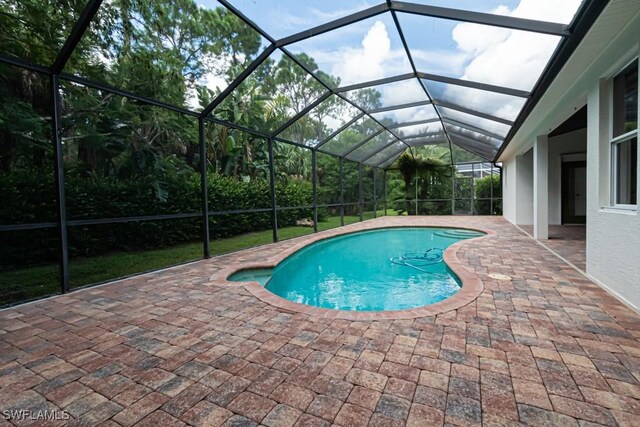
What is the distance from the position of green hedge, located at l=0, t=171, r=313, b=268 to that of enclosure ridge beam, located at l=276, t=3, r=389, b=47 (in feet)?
16.0

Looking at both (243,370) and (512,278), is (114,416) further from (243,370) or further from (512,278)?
(512,278)

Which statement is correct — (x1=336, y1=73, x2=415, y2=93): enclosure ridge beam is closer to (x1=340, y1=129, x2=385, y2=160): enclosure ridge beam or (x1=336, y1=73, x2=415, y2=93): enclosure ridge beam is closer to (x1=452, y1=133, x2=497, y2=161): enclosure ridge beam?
(x1=340, y1=129, x2=385, y2=160): enclosure ridge beam

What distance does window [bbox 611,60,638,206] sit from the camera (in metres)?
2.98

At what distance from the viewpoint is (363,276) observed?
578 cm

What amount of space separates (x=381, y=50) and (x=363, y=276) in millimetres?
4244

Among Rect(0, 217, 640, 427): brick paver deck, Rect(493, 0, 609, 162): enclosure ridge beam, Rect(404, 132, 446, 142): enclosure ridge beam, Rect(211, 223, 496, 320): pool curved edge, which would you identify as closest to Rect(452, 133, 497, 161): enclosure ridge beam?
Rect(404, 132, 446, 142): enclosure ridge beam

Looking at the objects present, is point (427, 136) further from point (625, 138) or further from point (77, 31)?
point (77, 31)

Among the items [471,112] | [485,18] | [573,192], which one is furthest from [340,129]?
[573,192]

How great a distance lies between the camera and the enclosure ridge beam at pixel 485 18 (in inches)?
124

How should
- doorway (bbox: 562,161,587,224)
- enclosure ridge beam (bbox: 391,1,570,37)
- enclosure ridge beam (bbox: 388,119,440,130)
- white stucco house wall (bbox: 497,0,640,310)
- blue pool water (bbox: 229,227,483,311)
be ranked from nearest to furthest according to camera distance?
white stucco house wall (bbox: 497,0,640,310), enclosure ridge beam (bbox: 391,1,570,37), blue pool water (bbox: 229,227,483,311), enclosure ridge beam (bbox: 388,119,440,130), doorway (bbox: 562,161,587,224)

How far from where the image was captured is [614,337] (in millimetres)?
2365

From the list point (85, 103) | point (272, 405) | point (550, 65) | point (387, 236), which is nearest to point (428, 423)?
point (272, 405)

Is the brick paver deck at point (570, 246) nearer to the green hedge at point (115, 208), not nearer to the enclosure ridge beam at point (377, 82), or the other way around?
the enclosure ridge beam at point (377, 82)

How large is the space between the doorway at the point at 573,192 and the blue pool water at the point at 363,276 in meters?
4.76
